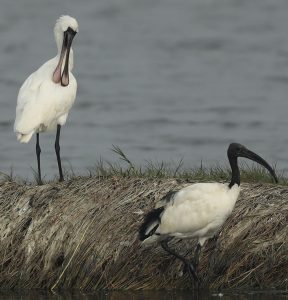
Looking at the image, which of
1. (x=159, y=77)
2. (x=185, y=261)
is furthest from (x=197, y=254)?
(x=159, y=77)

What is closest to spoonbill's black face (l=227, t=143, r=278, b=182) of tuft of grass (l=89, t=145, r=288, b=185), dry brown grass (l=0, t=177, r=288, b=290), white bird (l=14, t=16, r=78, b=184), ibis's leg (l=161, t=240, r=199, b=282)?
dry brown grass (l=0, t=177, r=288, b=290)

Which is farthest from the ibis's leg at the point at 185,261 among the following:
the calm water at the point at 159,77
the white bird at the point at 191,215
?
the calm water at the point at 159,77

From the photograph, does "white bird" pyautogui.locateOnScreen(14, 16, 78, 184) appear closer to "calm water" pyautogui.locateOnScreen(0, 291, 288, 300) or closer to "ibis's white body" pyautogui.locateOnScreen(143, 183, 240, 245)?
"calm water" pyautogui.locateOnScreen(0, 291, 288, 300)

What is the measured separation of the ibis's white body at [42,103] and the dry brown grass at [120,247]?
4.61 ft

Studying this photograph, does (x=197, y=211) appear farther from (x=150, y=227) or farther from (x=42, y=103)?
(x=42, y=103)

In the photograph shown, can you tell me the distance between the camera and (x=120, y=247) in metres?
12.8

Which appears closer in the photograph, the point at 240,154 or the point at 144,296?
the point at 144,296

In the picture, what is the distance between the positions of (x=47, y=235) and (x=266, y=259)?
210 centimetres

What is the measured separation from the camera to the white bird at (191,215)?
12.6 meters

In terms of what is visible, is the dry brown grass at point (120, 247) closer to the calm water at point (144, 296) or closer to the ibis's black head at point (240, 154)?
the calm water at point (144, 296)

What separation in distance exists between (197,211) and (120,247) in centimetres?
80

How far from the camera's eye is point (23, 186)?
45.0 feet

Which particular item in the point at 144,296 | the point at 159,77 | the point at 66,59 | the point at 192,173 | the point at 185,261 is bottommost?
the point at 159,77

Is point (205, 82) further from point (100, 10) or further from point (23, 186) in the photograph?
point (23, 186)
